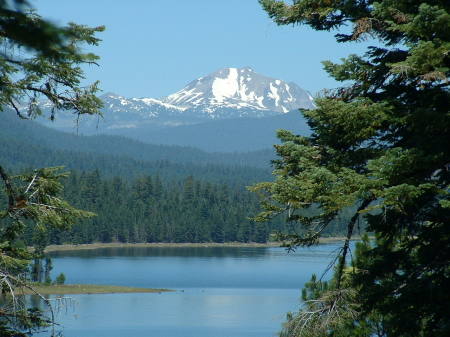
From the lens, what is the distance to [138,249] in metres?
159

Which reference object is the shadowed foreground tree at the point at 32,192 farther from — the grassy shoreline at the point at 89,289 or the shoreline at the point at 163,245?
the shoreline at the point at 163,245

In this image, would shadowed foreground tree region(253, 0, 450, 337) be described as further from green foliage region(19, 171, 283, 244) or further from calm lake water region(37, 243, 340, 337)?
green foliage region(19, 171, 283, 244)

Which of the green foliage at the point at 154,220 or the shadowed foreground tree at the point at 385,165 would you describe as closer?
the shadowed foreground tree at the point at 385,165

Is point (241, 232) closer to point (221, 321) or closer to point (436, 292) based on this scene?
point (221, 321)

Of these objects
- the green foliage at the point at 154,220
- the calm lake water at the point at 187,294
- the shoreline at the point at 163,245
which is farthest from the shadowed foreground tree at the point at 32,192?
the green foliage at the point at 154,220

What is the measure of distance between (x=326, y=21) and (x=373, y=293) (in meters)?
4.23

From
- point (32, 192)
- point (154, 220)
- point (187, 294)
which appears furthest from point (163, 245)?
point (32, 192)

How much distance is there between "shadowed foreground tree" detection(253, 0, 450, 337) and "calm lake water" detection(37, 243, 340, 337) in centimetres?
1076

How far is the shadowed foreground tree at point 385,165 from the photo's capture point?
882cm

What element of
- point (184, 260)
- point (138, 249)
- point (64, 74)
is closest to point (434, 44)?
point (64, 74)

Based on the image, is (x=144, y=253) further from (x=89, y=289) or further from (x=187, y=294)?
(x=187, y=294)

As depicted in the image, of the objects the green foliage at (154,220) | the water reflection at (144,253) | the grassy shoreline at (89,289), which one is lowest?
the water reflection at (144,253)

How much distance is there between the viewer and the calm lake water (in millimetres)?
55281

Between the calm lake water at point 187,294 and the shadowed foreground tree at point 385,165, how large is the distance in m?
10.8
